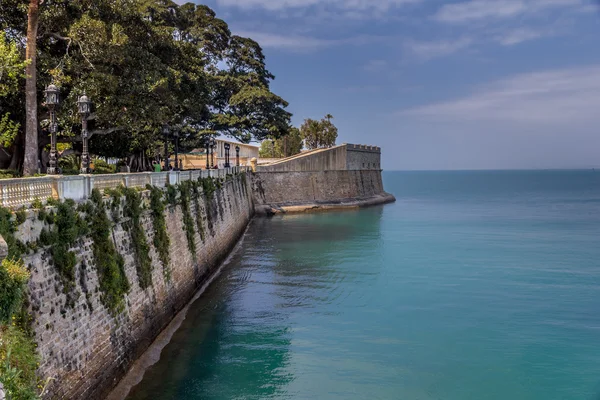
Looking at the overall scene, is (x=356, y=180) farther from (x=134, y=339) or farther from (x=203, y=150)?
(x=134, y=339)

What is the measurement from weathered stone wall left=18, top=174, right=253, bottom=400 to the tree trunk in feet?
18.8

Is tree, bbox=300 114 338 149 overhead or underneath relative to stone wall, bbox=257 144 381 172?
overhead

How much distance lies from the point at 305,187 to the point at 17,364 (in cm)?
4940

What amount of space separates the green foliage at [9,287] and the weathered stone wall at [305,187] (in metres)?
44.4

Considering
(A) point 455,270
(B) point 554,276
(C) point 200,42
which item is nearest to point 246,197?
(C) point 200,42

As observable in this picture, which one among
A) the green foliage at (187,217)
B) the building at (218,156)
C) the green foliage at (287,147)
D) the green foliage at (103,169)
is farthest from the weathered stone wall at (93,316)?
the green foliage at (287,147)

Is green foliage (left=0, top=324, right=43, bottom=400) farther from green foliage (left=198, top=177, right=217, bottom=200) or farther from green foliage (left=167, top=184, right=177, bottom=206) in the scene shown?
green foliage (left=198, top=177, right=217, bottom=200)

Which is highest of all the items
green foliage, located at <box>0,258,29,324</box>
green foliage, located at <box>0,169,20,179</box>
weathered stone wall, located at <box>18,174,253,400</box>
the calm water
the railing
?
green foliage, located at <box>0,169,20,179</box>

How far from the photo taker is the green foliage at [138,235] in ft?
48.8

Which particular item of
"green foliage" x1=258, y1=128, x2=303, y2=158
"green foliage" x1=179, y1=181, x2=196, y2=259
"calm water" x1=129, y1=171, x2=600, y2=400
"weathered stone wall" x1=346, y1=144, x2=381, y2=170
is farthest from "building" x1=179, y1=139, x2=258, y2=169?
"green foliage" x1=179, y1=181, x2=196, y2=259

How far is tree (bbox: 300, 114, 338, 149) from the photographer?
88.1 metres

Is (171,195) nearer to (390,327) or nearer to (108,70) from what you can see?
(108,70)

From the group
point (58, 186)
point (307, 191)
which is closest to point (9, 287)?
point (58, 186)

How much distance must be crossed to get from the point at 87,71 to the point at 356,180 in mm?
43896
